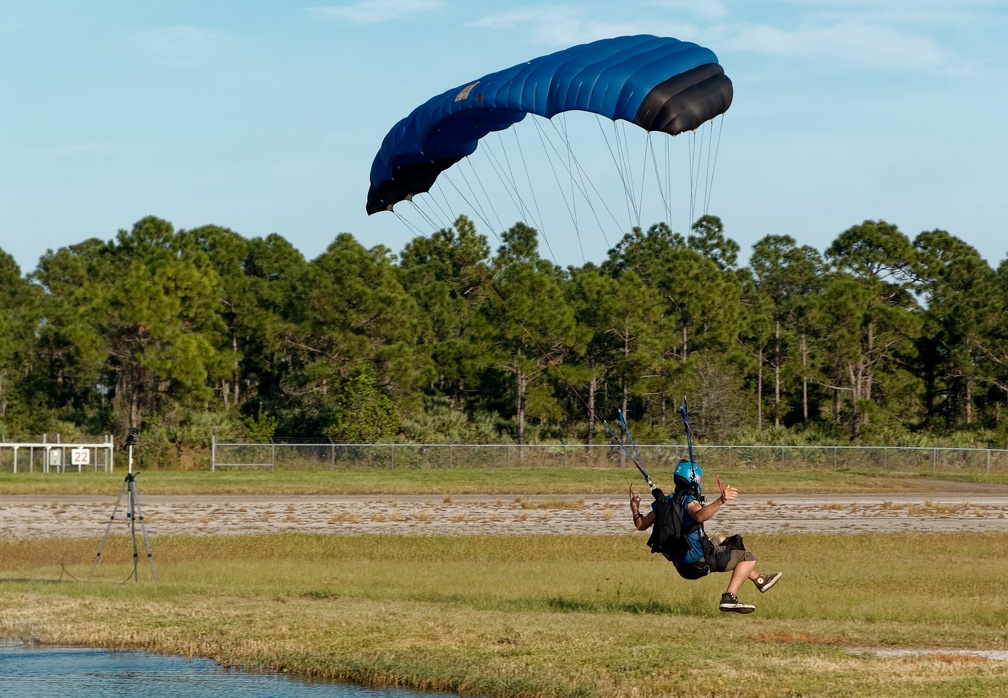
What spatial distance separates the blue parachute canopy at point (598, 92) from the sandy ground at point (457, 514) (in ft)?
44.8

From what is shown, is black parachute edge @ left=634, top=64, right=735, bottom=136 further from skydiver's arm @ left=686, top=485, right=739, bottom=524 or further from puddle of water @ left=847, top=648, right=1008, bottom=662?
puddle of water @ left=847, top=648, right=1008, bottom=662

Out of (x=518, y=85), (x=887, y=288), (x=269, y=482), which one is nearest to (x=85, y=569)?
(x=518, y=85)

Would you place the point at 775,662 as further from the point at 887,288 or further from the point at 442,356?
the point at 887,288

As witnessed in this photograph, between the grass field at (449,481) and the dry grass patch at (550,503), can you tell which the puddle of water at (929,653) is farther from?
the grass field at (449,481)

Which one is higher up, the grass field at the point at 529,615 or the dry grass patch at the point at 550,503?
the grass field at the point at 529,615

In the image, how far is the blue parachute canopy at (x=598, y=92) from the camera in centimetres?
1473

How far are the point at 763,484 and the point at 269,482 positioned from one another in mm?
18181

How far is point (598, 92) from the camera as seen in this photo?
14984 millimetres

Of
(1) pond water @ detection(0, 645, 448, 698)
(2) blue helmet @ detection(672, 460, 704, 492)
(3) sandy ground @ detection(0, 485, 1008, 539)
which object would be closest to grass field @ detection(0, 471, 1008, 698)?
(1) pond water @ detection(0, 645, 448, 698)

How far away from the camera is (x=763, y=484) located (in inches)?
1795

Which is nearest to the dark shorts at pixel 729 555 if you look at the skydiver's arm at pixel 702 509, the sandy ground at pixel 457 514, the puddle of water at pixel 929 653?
the skydiver's arm at pixel 702 509

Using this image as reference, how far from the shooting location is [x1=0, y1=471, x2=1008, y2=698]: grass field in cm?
1083

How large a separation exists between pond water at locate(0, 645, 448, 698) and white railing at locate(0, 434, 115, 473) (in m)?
38.7

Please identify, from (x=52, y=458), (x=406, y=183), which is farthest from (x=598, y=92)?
(x=52, y=458)
